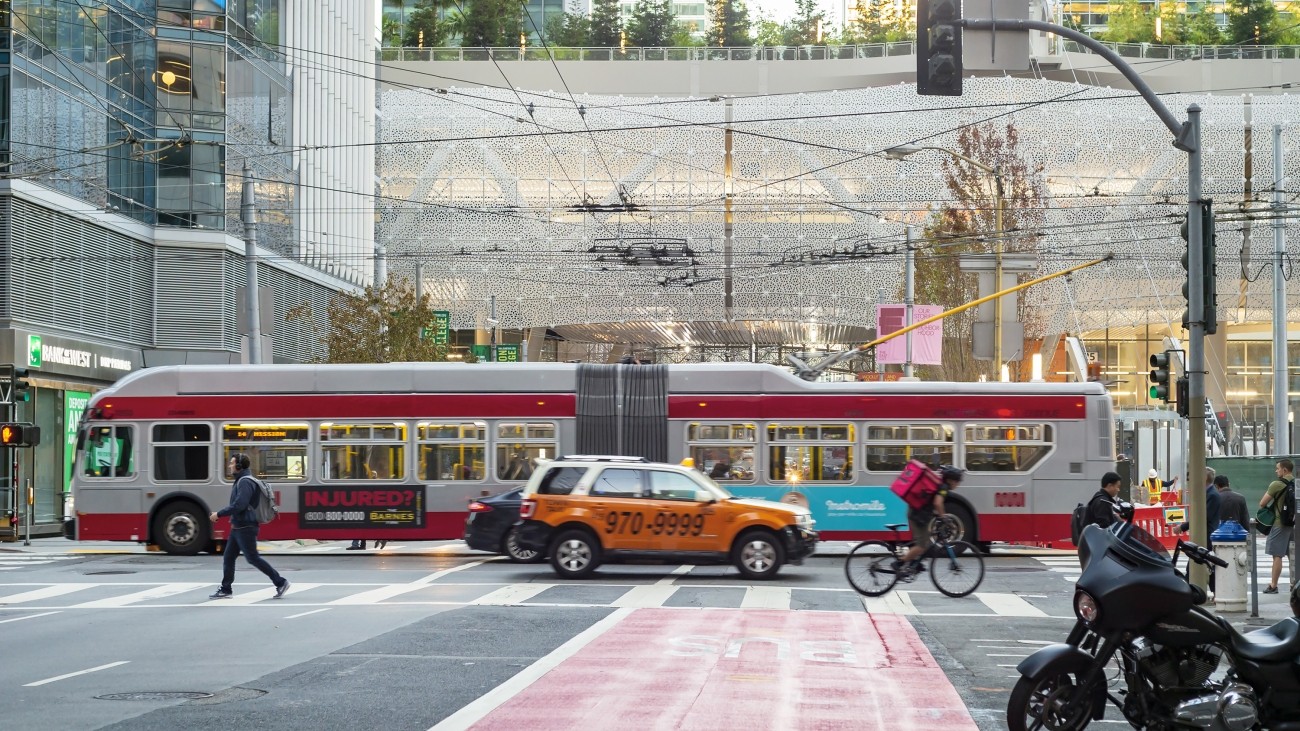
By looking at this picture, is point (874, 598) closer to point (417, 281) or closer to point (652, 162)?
point (417, 281)

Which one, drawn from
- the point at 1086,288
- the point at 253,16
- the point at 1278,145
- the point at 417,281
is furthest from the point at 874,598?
the point at 1086,288

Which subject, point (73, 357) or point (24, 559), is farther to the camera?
point (73, 357)

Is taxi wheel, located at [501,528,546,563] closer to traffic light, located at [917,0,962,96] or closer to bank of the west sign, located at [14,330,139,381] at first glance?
traffic light, located at [917,0,962,96]

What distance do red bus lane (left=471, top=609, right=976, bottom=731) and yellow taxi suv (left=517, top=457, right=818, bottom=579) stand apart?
517cm

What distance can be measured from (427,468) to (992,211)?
29.6 metres

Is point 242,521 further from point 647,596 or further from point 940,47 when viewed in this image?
point 940,47

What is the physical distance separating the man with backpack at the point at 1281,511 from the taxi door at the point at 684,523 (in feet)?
22.9

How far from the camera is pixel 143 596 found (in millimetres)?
18656

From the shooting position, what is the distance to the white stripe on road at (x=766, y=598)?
17422 millimetres

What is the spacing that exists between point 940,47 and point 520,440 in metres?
13.2

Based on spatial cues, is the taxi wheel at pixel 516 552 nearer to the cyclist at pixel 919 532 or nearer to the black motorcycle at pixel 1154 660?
the cyclist at pixel 919 532

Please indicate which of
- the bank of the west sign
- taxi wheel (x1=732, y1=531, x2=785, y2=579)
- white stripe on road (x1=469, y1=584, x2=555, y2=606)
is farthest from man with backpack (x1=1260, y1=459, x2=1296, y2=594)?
the bank of the west sign

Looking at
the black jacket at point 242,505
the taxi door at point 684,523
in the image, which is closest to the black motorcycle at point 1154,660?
the black jacket at point 242,505

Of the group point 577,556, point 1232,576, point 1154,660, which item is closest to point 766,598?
point 577,556
